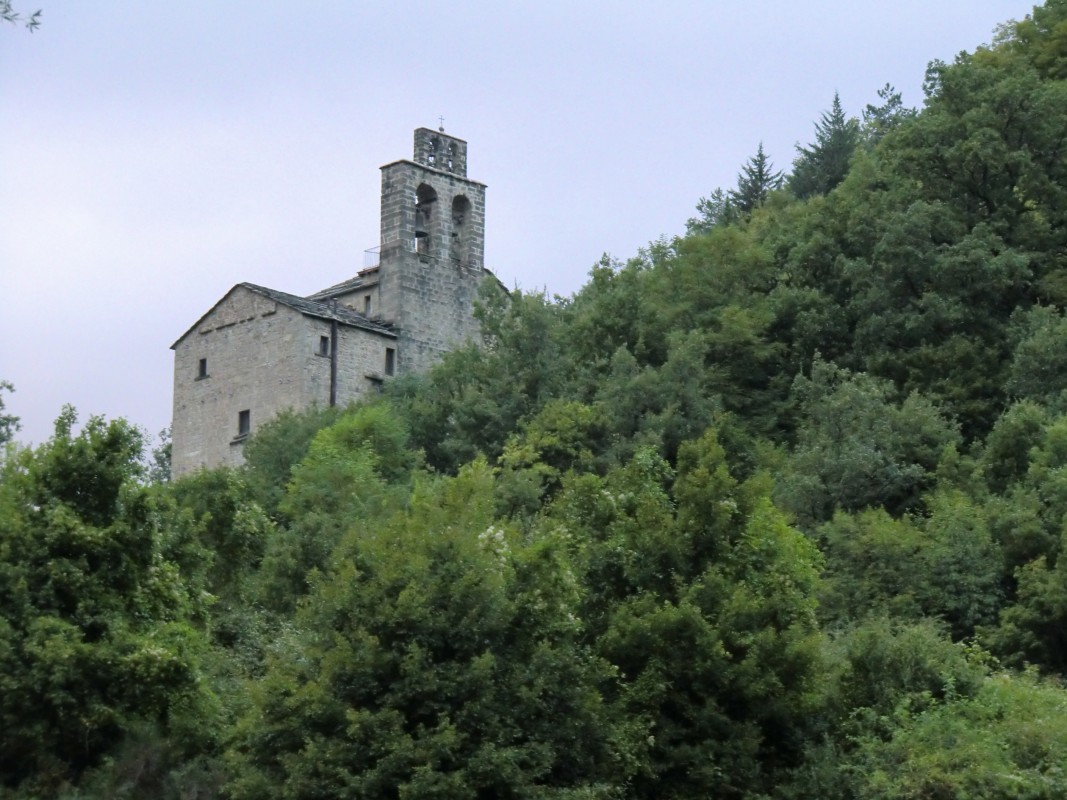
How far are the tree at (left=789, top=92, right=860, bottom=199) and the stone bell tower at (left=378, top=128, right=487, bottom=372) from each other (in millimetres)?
15246

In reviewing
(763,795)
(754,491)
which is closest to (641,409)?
(754,491)

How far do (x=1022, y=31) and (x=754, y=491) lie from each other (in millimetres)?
34582

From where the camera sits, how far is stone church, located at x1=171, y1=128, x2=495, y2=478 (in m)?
62.5

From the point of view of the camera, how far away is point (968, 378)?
5097 cm

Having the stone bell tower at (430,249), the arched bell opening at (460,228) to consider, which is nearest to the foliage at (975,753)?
the stone bell tower at (430,249)

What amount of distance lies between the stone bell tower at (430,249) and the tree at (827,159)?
1525 centimetres

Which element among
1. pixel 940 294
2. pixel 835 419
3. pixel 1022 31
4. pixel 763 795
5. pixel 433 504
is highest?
pixel 1022 31

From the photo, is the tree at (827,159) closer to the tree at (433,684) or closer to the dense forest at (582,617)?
the dense forest at (582,617)

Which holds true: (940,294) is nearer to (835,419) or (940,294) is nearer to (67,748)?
(835,419)

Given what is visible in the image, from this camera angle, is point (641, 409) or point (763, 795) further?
point (641, 409)

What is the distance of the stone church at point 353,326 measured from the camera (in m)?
62.5

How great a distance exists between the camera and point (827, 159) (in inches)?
3063

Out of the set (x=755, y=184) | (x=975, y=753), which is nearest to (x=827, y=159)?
(x=755, y=184)

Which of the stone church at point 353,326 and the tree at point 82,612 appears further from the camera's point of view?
the stone church at point 353,326
